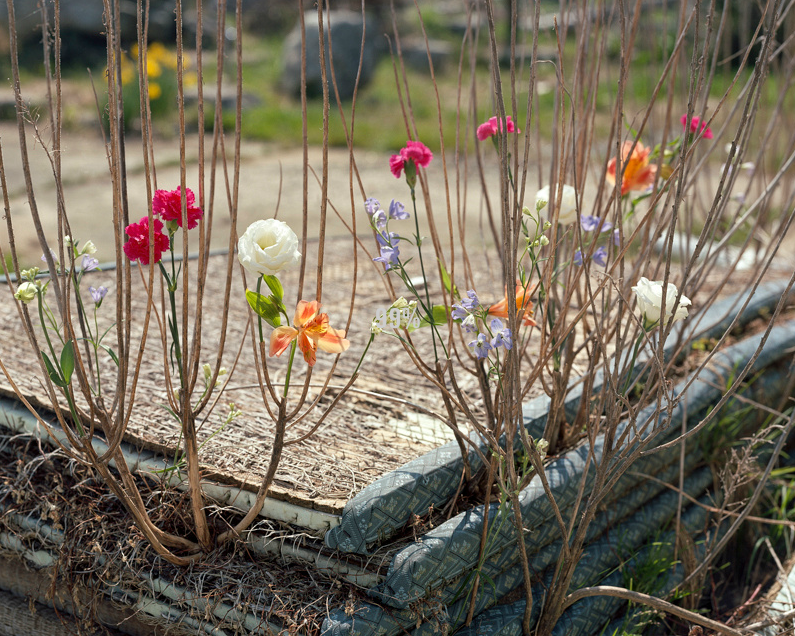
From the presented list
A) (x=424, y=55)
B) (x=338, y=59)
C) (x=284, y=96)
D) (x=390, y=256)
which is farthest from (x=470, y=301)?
(x=424, y=55)

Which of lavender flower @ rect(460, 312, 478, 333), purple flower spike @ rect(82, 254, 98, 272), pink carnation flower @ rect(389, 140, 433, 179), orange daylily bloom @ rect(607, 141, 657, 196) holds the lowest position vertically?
lavender flower @ rect(460, 312, 478, 333)

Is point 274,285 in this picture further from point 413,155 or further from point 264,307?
point 413,155

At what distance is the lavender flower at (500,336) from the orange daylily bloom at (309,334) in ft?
0.61

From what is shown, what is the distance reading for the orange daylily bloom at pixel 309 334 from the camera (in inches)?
38.0

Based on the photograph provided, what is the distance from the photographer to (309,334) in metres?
0.99

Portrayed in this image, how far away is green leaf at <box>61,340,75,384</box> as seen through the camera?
94 centimetres

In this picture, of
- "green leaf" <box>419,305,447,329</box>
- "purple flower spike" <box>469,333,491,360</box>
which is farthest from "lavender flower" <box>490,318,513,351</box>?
"green leaf" <box>419,305,447,329</box>

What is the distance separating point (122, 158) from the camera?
95 centimetres

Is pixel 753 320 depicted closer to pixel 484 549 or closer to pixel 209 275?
pixel 484 549

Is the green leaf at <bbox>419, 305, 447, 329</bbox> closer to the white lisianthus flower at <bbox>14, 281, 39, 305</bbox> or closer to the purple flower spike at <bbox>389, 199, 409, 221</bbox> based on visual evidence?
the purple flower spike at <bbox>389, 199, 409, 221</bbox>

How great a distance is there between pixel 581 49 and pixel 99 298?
843 millimetres

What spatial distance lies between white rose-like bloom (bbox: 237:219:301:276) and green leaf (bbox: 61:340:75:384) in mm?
238

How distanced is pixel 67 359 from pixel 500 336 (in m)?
0.53

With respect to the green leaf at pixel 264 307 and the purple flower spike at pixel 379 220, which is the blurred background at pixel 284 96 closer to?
the purple flower spike at pixel 379 220
